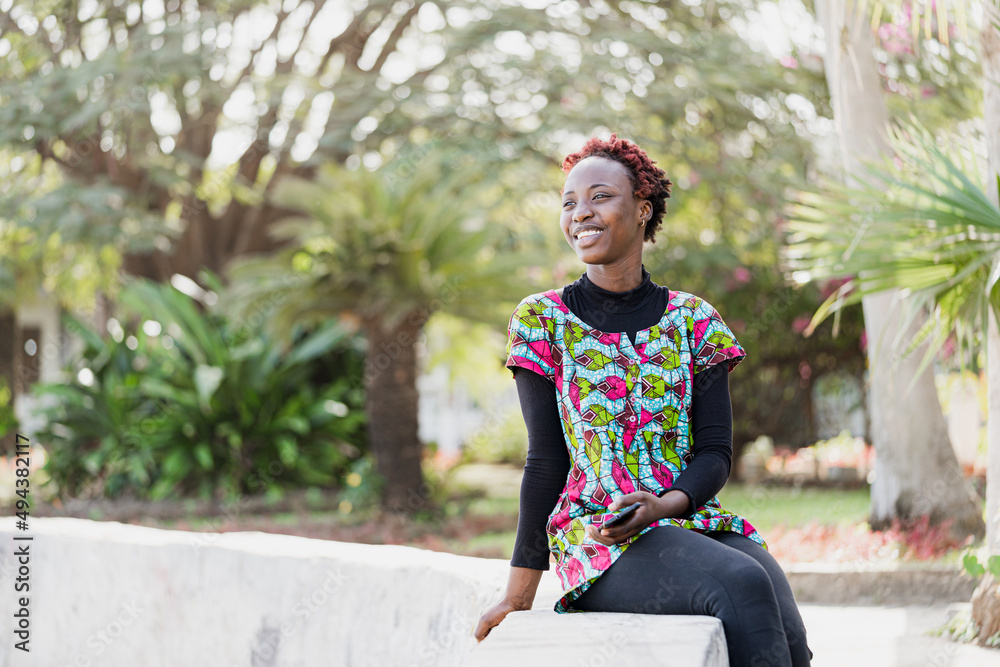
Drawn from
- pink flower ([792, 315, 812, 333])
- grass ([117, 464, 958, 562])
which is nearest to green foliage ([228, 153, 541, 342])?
grass ([117, 464, 958, 562])

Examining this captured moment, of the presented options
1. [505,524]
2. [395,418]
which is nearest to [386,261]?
[395,418]

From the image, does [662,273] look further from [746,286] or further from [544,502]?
[544,502]

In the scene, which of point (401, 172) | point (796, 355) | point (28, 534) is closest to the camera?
point (28, 534)

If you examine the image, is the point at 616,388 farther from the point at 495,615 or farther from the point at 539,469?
the point at 495,615

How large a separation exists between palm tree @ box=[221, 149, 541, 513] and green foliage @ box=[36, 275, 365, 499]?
4.29 feet

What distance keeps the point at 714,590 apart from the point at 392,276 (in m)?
6.03

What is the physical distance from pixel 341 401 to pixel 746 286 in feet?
14.2

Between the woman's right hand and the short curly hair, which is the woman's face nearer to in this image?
the short curly hair

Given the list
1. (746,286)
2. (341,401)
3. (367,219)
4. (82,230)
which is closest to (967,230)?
(367,219)

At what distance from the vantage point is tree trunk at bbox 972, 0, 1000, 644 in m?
3.96

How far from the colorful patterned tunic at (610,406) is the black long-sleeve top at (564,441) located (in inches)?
0.9

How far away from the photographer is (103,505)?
916 cm

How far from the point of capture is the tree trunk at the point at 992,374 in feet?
13.0

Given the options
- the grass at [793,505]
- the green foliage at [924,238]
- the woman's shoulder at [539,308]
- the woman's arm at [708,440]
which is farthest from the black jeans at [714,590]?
the grass at [793,505]
